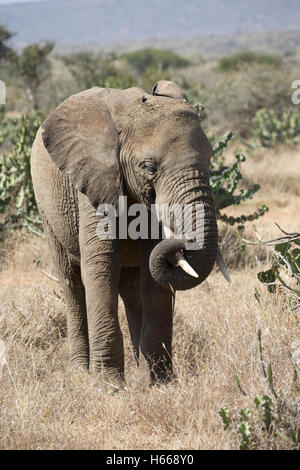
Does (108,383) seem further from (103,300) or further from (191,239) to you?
(191,239)

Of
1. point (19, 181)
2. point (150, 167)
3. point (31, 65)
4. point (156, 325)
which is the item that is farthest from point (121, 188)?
point (31, 65)

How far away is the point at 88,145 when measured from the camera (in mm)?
4812

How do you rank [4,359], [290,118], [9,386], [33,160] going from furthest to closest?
1. [290,118]
2. [33,160]
3. [4,359]
4. [9,386]

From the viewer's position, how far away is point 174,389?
14.9 ft

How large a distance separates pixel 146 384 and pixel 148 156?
5.13ft

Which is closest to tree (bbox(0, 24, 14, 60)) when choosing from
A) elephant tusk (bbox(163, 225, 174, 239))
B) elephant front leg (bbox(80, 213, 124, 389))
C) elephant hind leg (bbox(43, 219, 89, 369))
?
elephant hind leg (bbox(43, 219, 89, 369))

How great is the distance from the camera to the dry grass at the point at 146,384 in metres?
3.97

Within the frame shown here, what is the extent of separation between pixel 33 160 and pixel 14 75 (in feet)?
72.9

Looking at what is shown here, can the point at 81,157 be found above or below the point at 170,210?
above

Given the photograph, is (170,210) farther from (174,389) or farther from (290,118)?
(290,118)

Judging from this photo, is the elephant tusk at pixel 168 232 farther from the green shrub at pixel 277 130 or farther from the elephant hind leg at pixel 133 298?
the green shrub at pixel 277 130

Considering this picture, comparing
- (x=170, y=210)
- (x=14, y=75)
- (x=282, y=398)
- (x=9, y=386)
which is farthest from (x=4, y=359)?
(x=14, y=75)

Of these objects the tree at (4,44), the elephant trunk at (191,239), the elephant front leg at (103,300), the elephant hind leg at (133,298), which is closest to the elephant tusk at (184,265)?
the elephant trunk at (191,239)
